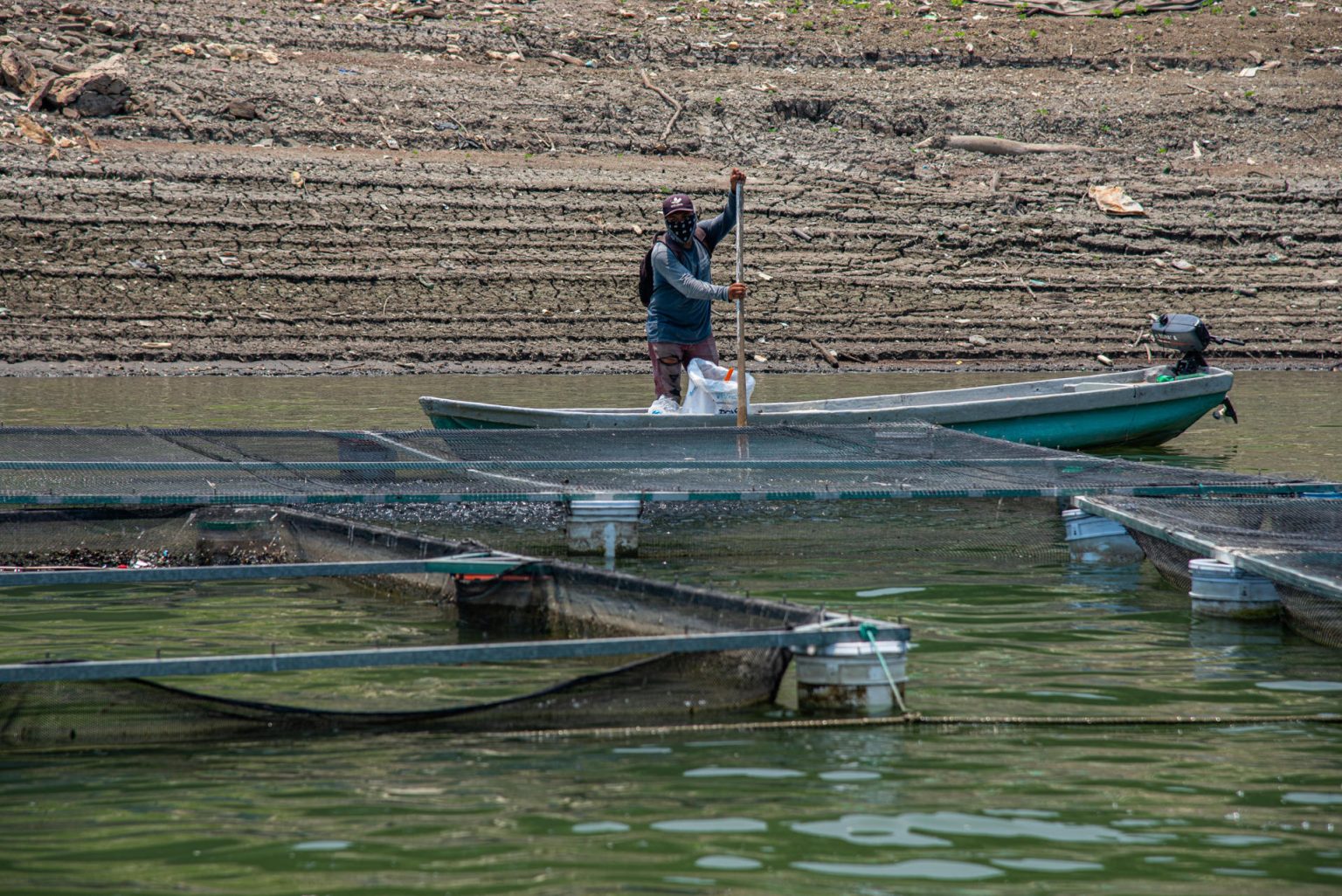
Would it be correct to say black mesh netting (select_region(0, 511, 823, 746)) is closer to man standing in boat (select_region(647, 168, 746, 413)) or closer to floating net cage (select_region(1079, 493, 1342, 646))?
floating net cage (select_region(1079, 493, 1342, 646))

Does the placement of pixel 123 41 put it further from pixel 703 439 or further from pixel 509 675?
pixel 509 675

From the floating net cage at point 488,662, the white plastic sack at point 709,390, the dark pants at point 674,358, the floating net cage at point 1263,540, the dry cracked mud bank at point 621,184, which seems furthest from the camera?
the dry cracked mud bank at point 621,184

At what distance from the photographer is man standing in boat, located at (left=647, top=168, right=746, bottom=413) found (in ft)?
35.4

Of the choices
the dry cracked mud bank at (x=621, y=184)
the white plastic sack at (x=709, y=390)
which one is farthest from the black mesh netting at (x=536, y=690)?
the dry cracked mud bank at (x=621, y=184)

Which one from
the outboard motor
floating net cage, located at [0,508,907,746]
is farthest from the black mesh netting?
the outboard motor

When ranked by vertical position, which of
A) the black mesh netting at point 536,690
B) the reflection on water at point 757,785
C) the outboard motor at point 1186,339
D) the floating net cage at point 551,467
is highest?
the outboard motor at point 1186,339

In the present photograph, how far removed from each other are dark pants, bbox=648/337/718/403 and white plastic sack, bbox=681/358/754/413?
6.6 inches

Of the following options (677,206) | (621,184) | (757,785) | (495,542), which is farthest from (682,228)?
(621,184)

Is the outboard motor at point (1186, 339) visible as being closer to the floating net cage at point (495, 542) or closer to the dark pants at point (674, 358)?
the floating net cage at point (495, 542)

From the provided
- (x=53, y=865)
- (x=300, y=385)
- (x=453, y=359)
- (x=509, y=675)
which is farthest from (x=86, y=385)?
(x=53, y=865)

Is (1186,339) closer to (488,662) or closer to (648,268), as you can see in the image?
(648,268)

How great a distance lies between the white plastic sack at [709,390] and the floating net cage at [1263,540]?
12.5 ft

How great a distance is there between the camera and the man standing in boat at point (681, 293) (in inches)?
424

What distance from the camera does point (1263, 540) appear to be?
6703 mm
